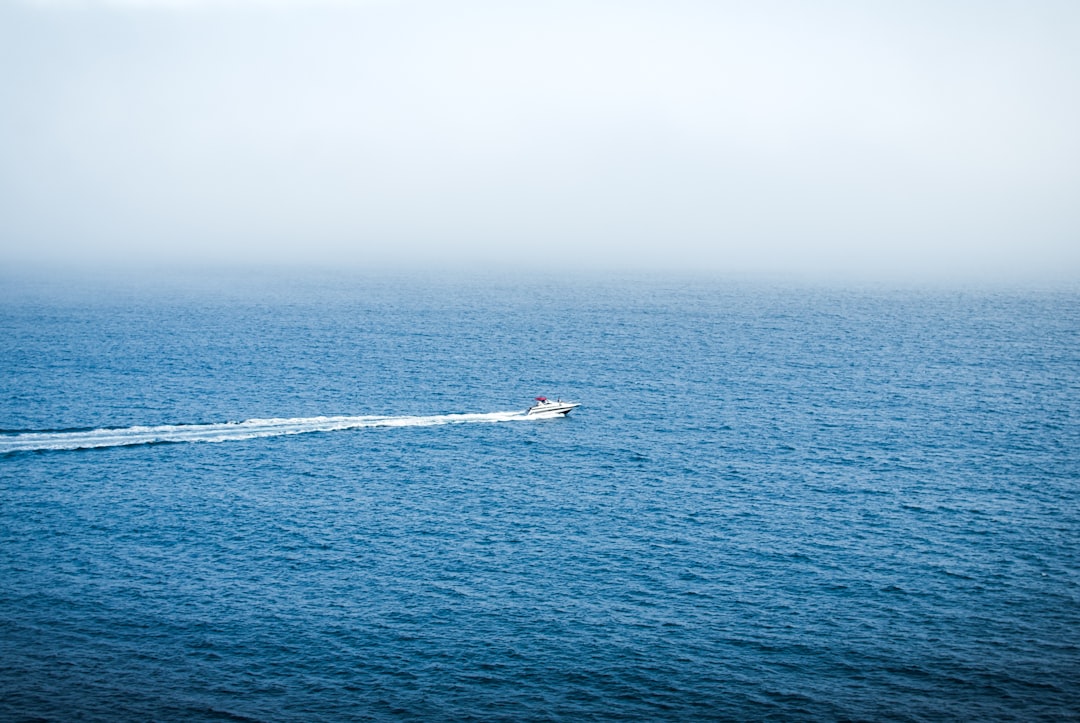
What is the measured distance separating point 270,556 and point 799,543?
5246cm

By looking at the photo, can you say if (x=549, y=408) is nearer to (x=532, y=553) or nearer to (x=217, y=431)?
(x=217, y=431)

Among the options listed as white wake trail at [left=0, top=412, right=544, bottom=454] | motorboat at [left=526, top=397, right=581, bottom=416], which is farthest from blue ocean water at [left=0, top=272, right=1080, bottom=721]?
motorboat at [left=526, top=397, right=581, bottom=416]

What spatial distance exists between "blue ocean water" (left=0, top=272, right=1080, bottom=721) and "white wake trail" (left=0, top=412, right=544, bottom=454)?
597 mm

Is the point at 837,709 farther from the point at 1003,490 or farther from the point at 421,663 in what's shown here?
the point at 1003,490

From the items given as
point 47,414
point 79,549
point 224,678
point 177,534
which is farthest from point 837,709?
point 47,414

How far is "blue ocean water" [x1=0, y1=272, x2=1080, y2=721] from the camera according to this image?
63469 mm

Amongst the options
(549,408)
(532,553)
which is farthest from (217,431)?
(532,553)

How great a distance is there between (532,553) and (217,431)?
59.8 m

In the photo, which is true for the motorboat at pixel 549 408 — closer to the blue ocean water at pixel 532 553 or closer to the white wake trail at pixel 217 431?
the white wake trail at pixel 217 431

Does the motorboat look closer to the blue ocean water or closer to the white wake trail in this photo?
the white wake trail

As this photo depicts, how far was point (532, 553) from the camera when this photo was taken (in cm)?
8556

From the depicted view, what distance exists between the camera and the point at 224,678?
6412 cm

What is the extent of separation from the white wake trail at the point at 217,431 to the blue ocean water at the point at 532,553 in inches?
23.5

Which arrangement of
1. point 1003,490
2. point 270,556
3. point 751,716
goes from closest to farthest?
1. point 751,716
2. point 270,556
3. point 1003,490
